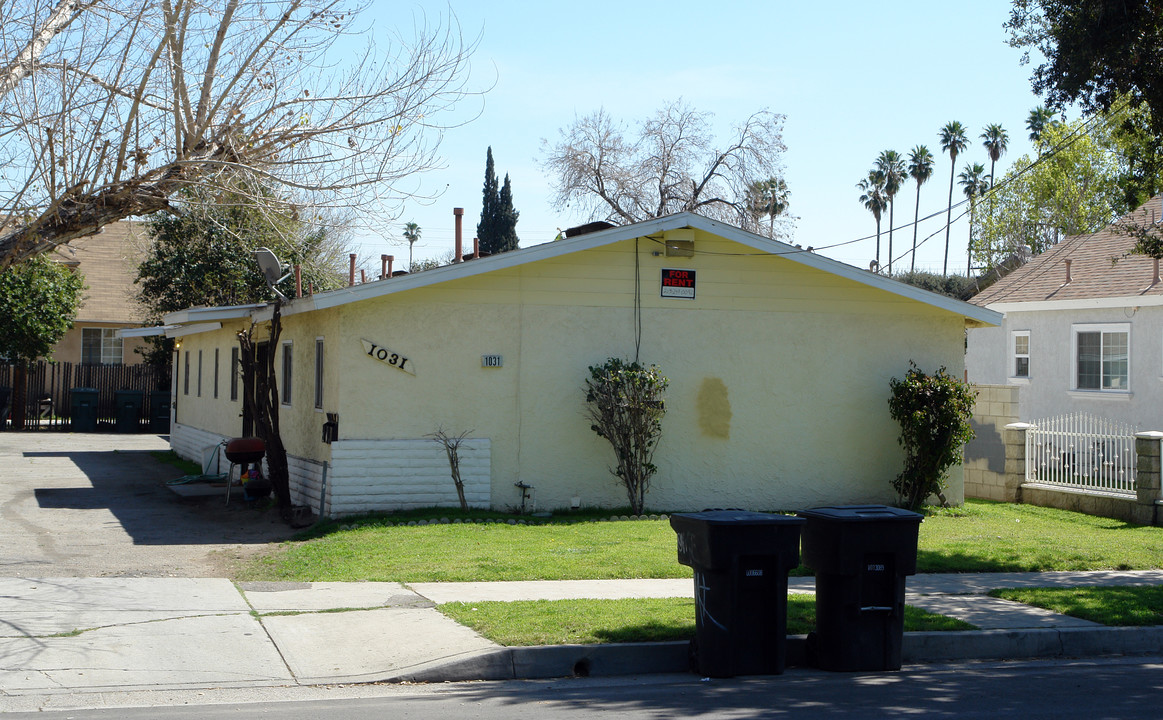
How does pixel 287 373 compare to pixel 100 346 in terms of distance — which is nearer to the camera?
pixel 287 373

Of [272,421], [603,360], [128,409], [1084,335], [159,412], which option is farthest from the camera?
[159,412]

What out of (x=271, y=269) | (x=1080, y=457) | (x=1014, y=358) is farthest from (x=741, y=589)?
(x=1014, y=358)

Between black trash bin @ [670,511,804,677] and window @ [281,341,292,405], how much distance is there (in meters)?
11.2

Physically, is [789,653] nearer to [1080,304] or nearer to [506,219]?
[1080,304]

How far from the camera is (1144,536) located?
13.8 metres

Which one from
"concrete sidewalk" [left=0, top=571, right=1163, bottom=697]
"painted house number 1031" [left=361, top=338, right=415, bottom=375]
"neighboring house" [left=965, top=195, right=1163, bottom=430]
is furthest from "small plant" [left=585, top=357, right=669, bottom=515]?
"neighboring house" [left=965, top=195, right=1163, bottom=430]

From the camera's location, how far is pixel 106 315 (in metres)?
36.9

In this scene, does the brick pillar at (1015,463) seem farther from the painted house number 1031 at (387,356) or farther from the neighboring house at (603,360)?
the painted house number 1031 at (387,356)

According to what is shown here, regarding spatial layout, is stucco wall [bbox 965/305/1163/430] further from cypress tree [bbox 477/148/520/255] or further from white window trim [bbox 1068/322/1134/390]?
cypress tree [bbox 477/148/520/255]

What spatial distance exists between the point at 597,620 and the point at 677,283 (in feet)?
26.5

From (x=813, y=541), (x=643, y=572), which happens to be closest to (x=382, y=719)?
(x=813, y=541)

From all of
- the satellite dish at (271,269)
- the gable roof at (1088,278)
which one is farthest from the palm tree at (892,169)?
the satellite dish at (271,269)

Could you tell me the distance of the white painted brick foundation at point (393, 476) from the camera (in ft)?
46.1

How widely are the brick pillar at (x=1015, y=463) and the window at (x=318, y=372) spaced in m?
11.0
